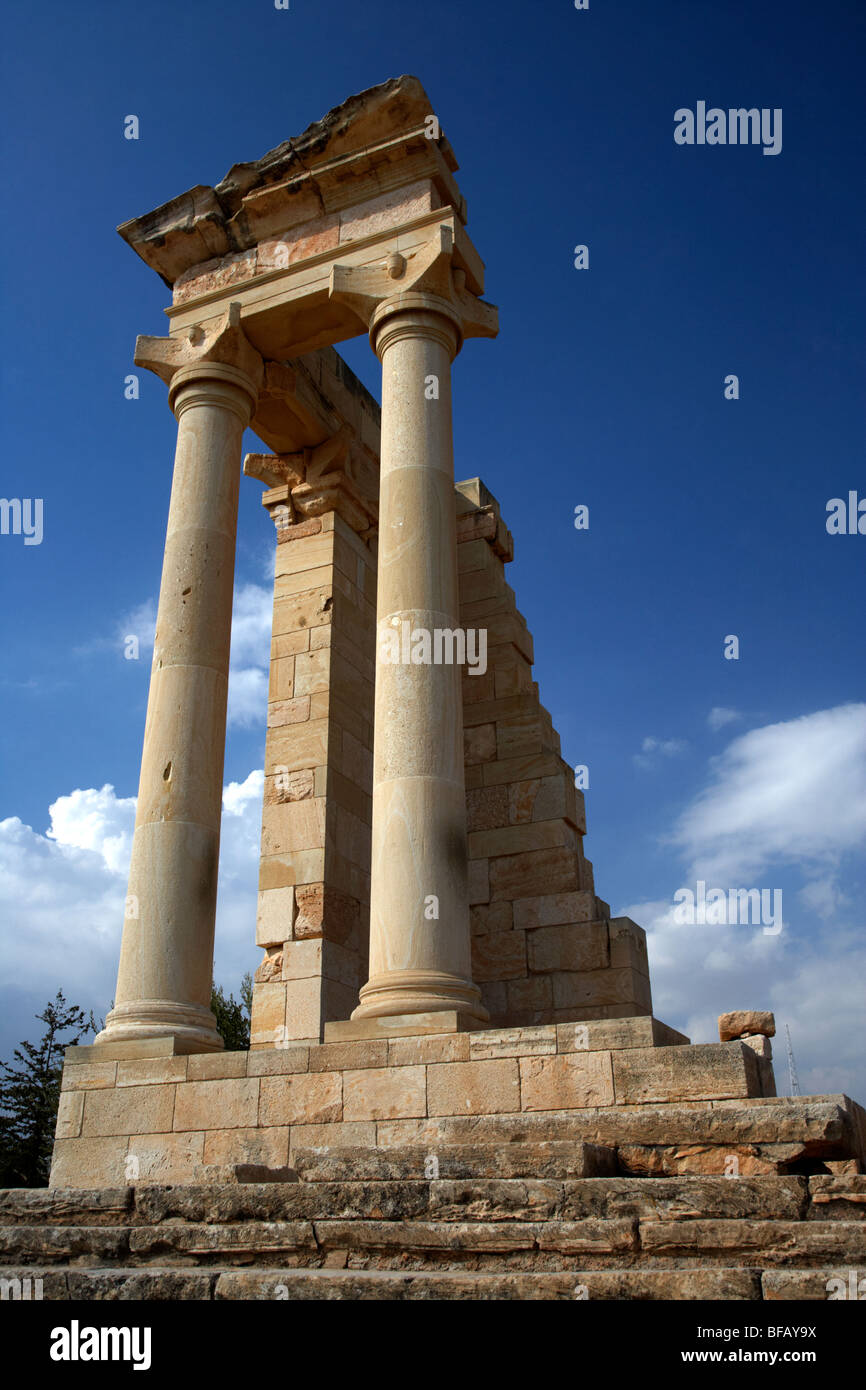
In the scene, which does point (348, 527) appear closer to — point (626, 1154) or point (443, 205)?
point (443, 205)

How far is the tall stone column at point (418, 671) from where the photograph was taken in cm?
1316

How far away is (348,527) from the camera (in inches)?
826

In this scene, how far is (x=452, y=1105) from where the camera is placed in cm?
1178

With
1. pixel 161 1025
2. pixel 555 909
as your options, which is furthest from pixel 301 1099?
pixel 555 909

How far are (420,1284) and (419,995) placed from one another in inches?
239

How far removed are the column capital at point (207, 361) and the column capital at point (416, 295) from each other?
2.00 m

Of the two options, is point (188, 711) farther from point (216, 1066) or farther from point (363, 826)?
point (216, 1066)

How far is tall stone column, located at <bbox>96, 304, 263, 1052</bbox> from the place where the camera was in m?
14.7

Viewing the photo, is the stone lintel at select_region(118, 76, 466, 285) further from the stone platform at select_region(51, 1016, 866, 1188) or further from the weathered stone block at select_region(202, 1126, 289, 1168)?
the weathered stone block at select_region(202, 1126, 289, 1168)

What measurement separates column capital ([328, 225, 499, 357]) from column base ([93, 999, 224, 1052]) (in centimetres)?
1002
